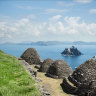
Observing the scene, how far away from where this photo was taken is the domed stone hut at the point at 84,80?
22812mm

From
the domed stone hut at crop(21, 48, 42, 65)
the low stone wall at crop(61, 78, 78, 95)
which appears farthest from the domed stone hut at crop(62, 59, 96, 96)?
the domed stone hut at crop(21, 48, 42, 65)

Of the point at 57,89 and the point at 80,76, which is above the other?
the point at 80,76

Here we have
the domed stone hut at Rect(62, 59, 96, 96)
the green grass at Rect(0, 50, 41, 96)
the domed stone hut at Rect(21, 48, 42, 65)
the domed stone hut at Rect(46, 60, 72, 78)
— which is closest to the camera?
the green grass at Rect(0, 50, 41, 96)

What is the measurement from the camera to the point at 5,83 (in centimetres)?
1242

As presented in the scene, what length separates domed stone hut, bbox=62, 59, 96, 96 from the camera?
22.8 m

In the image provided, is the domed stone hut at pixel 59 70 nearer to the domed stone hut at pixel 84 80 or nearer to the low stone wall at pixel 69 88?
the domed stone hut at pixel 84 80

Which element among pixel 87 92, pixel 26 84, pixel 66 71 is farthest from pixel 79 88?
pixel 26 84

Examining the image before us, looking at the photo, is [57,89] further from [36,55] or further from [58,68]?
[36,55]

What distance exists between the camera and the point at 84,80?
24.7 meters

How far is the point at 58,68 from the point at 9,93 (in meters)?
23.9

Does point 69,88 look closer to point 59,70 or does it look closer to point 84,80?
point 84,80

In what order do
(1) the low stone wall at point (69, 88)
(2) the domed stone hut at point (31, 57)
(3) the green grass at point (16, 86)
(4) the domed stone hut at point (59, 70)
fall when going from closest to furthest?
1. (3) the green grass at point (16, 86)
2. (1) the low stone wall at point (69, 88)
3. (4) the domed stone hut at point (59, 70)
4. (2) the domed stone hut at point (31, 57)

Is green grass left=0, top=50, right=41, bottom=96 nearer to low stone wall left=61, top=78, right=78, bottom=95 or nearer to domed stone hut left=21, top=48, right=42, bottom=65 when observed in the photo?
low stone wall left=61, top=78, right=78, bottom=95

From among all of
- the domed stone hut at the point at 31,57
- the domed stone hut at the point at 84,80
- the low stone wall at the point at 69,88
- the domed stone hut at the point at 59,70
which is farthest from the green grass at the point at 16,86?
the domed stone hut at the point at 31,57
